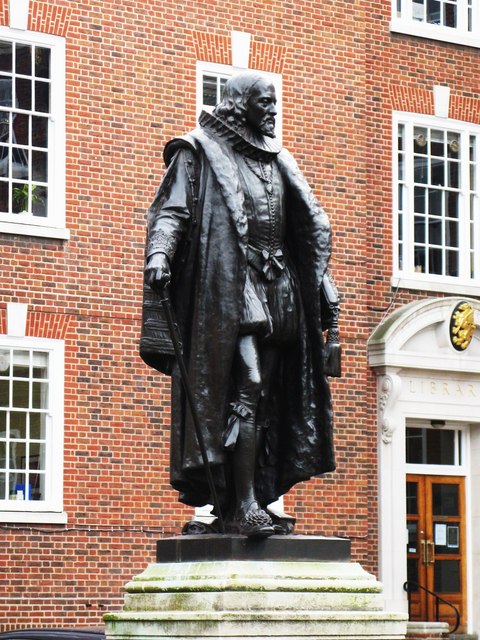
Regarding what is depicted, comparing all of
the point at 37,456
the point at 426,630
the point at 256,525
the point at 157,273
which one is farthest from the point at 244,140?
the point at 426,630

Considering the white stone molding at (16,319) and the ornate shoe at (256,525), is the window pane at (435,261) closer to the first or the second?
the white stone molding at (16,319)

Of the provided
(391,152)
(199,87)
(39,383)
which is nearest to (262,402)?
(39,383)

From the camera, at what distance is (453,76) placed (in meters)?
24.0

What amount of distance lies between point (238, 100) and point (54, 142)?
1083 centimetres

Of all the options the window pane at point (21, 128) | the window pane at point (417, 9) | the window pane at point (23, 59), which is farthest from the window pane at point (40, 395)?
the window pane at point (417, 9)

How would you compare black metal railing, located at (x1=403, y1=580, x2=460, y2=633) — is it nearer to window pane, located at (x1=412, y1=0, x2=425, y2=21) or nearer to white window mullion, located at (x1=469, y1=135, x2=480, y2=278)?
white window mullion, located at (x1=469, y1=135, x2=480, y2=278)

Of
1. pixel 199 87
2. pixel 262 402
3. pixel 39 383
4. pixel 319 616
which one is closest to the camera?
pixel 319 616

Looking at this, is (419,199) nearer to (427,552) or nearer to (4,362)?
(427,552)

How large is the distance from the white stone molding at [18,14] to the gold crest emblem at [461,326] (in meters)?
6.63

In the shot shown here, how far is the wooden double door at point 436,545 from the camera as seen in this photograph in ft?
75.2

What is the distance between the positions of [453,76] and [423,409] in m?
4.53

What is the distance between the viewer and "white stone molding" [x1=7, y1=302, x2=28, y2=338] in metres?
19.7

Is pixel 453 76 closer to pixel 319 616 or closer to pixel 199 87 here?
pixel 199 87

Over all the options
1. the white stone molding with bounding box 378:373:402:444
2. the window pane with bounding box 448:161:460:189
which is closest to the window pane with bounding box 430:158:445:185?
the window pane with bounding box 448:161:460:189
